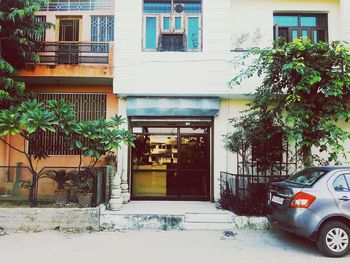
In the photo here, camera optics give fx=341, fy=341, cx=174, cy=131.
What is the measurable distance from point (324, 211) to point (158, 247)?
3264 millimetres

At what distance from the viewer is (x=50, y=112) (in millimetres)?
8328

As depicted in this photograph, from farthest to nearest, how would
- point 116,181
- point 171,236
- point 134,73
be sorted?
point 134,73 → point 116,181 → point 171,236

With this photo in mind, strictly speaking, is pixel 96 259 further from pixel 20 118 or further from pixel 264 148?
pixel 264 148

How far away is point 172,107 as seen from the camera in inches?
419

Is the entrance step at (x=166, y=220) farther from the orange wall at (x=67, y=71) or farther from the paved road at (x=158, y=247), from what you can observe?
the orange wall at (x=67, y=71)

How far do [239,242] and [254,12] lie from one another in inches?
304

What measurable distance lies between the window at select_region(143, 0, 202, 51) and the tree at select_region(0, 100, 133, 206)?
11.6 feet

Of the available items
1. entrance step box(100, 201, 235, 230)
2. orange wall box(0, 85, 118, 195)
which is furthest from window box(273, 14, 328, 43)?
entrance step box(100, 201, 235, 230)

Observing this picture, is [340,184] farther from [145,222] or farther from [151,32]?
[151,32]

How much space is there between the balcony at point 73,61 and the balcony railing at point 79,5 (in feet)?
4.39

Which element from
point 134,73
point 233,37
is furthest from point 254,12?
point 134,73

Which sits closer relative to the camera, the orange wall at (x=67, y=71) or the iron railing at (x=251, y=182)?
the iron railing at (x=251, y=182)

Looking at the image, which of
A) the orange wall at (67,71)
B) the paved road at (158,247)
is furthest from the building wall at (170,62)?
the paved road at (158,247)

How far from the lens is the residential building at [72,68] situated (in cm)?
1063
